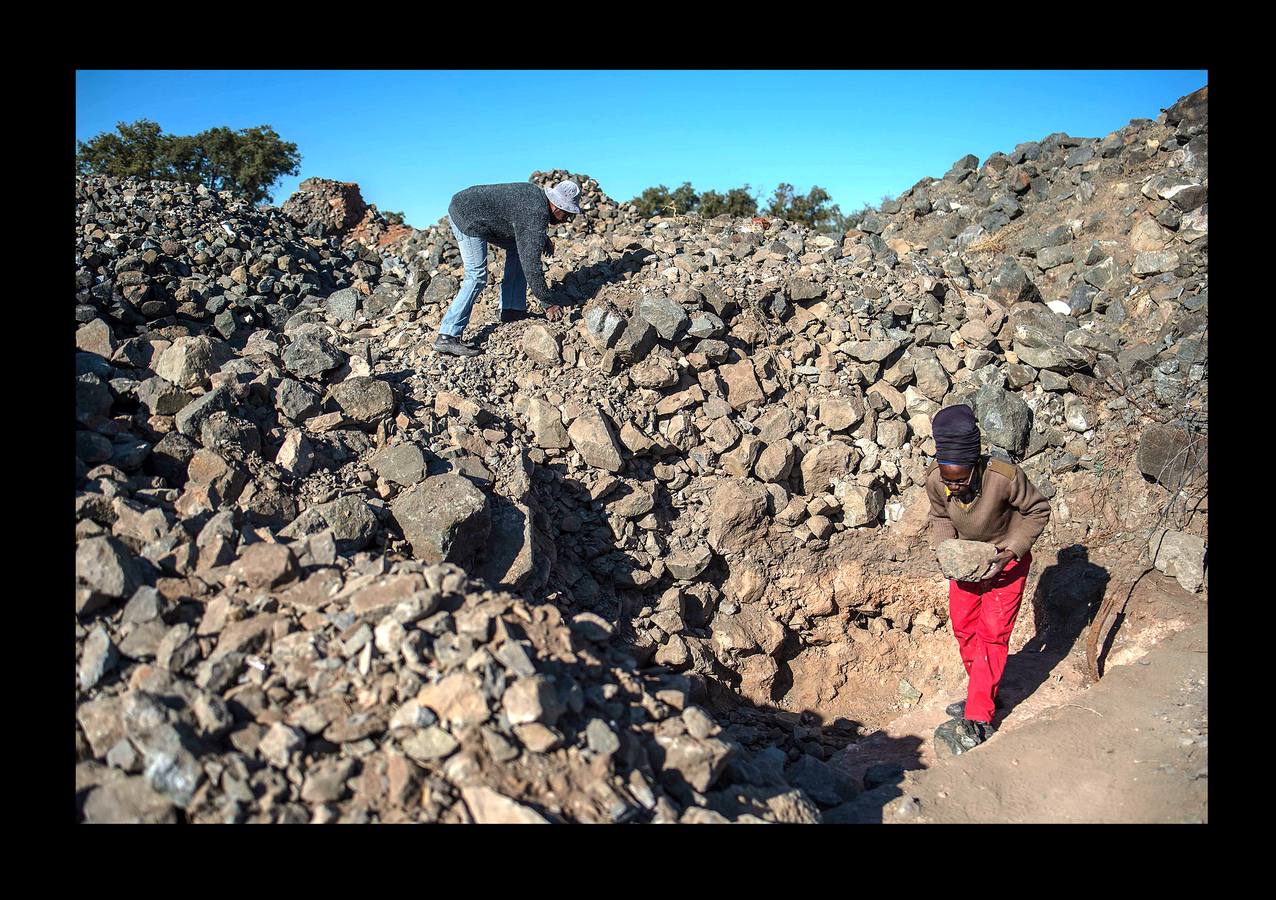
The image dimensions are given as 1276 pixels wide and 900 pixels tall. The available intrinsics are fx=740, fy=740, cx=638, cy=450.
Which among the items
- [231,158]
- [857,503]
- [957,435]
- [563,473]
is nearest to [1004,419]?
[857,503]

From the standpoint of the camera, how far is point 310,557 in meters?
3.23

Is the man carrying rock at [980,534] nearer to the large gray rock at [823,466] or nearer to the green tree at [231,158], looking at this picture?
the large gray rock at [823,466]

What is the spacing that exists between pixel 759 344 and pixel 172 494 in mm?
4503

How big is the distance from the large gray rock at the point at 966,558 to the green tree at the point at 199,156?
571 inches

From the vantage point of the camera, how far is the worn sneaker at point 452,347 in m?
5.62

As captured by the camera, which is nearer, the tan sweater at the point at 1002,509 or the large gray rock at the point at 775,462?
the tan sweater at the point at 1002,509

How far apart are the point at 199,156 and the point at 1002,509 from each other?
16.1m

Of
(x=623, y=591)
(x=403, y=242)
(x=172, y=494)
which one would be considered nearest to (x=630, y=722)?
(x=623, y=591)

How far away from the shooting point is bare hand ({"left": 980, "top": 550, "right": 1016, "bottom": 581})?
3.72 meters

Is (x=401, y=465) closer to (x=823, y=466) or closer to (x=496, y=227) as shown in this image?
(x=496, y=227)

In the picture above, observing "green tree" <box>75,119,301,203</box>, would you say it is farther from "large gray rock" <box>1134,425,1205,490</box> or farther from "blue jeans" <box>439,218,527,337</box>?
"large gray rock" <box>1134,425,1205,490</box>

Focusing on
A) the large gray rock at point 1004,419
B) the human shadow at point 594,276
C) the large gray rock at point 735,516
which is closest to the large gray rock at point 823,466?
the large gray rock at point 735,516

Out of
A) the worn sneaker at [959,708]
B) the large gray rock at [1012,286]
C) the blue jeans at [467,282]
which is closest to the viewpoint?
the worn sneaker at [959,708]

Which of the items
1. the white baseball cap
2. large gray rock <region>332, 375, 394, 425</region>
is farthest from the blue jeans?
large gray rock <region>332, 375, 394, 425</region>
